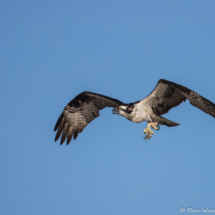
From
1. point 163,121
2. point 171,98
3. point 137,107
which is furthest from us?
point 163,121

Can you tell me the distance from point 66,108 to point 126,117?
277cm

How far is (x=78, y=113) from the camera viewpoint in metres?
15.6

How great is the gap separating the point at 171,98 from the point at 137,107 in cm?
129

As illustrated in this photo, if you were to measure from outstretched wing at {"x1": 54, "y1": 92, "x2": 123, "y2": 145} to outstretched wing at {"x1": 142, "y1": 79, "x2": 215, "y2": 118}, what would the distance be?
1812 mm

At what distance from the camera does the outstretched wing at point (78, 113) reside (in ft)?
50.1

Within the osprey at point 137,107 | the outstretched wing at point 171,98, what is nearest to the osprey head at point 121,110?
the osprey at point 137,107

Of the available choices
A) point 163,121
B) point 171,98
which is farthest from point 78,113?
point 171,98

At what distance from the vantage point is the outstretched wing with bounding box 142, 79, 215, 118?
12695 millimetres

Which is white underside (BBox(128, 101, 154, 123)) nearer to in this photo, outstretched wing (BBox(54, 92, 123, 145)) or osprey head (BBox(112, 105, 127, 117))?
osprey head (BBox(112, 105, 127, 117))

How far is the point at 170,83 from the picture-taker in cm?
1334

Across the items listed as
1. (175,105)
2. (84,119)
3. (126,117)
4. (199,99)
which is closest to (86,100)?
(84,119)

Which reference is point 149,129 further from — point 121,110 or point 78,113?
point 78,113

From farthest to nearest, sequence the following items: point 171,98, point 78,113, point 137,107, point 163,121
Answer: point 78,113
point 163,121
point 137,107
point 171,98

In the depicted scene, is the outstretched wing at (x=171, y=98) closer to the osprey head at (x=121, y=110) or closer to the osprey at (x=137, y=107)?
the osprey at (x=137, y=107)
